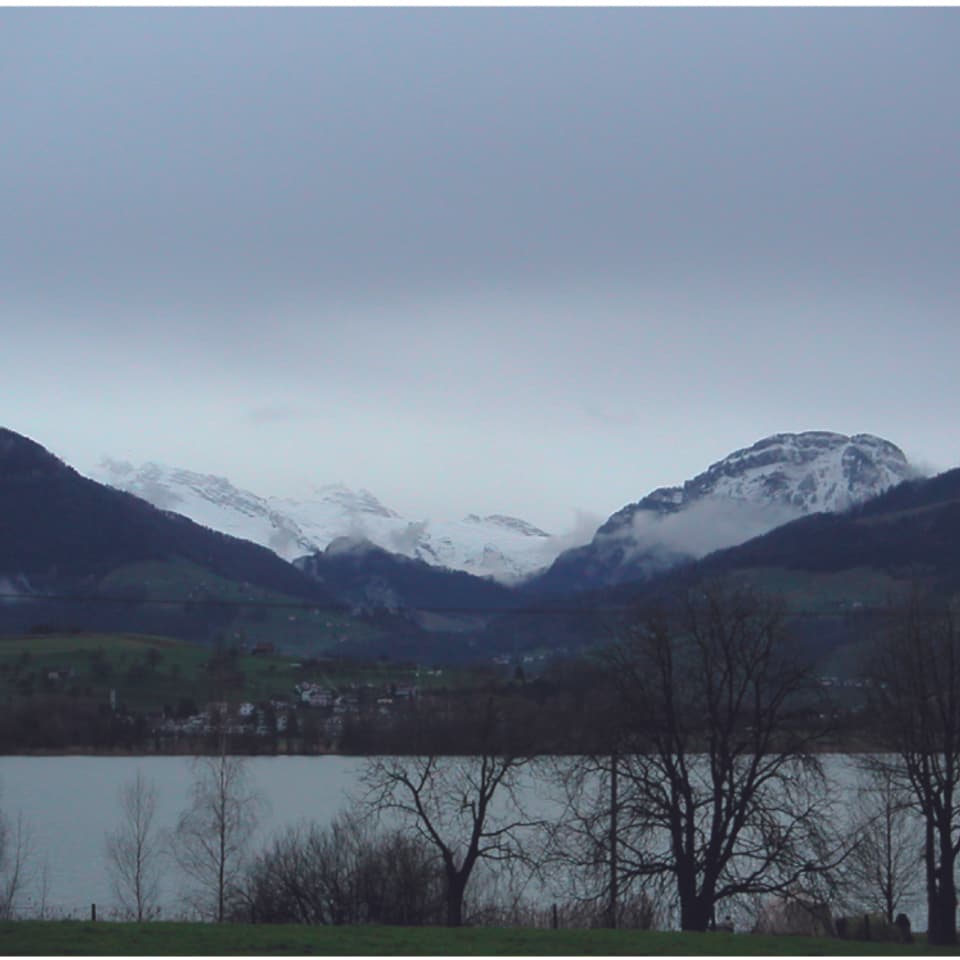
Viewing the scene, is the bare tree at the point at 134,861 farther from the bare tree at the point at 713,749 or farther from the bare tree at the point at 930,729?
the bare tree at the point at 930,729

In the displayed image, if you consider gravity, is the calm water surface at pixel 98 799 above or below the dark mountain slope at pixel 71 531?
below

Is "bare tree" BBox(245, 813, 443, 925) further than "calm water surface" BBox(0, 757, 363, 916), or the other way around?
"calm water surface" BBox(0, 757, 363, 916)

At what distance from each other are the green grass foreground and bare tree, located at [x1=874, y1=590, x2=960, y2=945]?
28.5ft

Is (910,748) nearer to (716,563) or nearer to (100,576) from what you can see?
(716,563)

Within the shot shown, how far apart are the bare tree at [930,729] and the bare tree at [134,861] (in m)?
18.1

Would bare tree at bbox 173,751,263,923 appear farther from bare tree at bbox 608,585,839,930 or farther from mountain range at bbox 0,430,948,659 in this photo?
mountain range at bbox 0,430,948,659

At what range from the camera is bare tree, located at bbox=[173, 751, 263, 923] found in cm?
3728

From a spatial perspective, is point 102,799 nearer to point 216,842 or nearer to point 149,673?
point 216,842

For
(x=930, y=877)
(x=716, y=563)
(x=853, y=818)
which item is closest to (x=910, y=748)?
(x=930, y=877)

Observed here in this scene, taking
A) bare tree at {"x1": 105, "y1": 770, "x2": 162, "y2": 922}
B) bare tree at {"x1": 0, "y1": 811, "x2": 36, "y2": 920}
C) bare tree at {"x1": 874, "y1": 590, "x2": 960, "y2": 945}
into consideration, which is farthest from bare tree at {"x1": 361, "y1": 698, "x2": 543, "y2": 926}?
bare tree at {"x1": 0, "y1": 811, "x2": 36, "y2": 920}

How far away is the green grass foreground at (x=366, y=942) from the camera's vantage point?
19562 millimetres

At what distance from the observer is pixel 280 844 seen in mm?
38000

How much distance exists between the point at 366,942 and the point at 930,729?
54.3 feet

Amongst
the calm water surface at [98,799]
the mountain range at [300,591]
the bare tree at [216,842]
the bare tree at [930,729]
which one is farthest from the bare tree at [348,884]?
the mountain range at [300,591]
